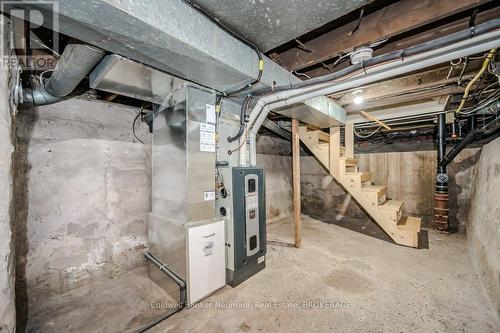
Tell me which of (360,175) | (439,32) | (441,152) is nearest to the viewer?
(439,32)

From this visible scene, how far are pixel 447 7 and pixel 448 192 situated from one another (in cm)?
365

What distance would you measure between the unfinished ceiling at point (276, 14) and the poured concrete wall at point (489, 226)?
7.58ft

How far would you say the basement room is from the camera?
1190 mm

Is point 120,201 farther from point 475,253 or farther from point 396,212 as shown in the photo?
point 475,253

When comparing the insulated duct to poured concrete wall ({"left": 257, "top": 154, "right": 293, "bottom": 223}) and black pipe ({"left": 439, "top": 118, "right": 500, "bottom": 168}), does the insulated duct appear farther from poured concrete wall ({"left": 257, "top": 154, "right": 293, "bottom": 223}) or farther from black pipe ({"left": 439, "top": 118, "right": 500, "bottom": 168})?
black pipe ({"left": 439, "top": 118, "right": 500, "bottom": 168})

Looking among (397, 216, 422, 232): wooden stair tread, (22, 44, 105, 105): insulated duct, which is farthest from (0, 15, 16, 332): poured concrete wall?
(397, 216, 422, 232): wooden stair tread

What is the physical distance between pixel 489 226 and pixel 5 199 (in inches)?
151

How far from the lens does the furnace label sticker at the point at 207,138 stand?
1873 millimetres

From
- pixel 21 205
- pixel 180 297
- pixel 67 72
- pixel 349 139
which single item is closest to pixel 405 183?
pixel 349 139

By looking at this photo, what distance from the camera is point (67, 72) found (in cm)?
141

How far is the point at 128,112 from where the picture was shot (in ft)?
7.95

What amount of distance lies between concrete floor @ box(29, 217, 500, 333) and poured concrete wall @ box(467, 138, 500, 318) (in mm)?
128

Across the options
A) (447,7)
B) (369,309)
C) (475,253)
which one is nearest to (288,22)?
(447,7)

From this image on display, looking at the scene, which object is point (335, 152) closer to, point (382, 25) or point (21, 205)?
point (382, 25)
